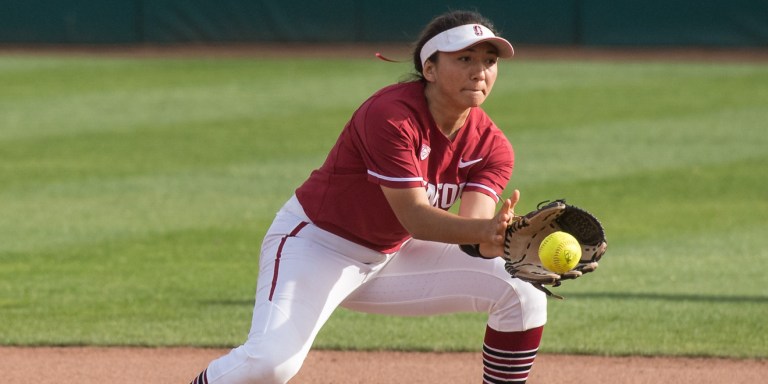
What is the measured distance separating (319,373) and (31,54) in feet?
49.6

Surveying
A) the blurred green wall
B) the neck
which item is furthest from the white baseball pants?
the blurred green wall

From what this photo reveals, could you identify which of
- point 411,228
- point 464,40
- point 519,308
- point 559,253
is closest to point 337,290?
point 411,228

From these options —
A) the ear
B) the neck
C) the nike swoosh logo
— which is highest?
the ear

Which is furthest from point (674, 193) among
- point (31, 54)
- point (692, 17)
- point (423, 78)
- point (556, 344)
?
point (31, 54)

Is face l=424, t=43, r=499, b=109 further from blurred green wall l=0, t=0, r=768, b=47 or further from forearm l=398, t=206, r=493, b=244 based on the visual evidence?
blurred green wall l=0, t=0, r=768, b=47

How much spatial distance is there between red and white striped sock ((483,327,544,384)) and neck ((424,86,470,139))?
2.35ft

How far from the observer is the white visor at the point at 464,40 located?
161 inches

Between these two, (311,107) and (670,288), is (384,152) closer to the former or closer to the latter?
(670,288)

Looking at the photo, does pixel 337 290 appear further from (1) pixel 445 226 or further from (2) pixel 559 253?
(2) pixel 559 253

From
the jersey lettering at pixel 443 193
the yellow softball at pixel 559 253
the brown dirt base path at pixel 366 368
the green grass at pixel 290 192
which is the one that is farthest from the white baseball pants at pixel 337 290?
the green grass at pixel 290 192

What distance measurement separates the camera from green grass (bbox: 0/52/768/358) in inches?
243

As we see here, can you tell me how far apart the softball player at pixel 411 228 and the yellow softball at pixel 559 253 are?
0.51ft

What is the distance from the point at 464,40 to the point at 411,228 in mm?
635

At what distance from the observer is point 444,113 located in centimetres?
426
